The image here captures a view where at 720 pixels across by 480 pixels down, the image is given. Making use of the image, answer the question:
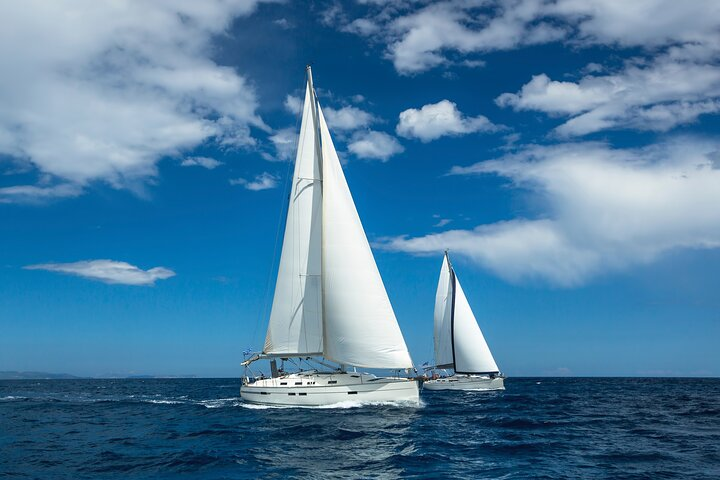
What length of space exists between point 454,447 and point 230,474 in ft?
33.6

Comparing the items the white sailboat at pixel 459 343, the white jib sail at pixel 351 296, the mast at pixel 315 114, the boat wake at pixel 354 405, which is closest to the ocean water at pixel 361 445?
the boat wake at pixel 354 405

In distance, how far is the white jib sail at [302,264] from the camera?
4072cm

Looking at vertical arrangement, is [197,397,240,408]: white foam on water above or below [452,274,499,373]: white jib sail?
below

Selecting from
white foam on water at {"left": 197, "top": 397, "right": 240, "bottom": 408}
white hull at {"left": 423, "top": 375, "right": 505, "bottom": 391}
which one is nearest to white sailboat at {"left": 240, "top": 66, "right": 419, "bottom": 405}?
white foam on water at {"left": 197, "top": 397, "right": 240, "bottom": 408}

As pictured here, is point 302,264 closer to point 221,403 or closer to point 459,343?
point 221,403

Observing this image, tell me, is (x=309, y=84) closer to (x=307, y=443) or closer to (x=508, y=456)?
(x=307, y=443)

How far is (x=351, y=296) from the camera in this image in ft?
125

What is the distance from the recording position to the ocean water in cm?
1972

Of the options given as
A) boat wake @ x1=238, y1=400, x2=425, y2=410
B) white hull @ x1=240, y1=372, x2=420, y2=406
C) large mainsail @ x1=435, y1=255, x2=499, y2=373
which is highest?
large mainsail @ x1=435, y1=255, x2=499, y2=373

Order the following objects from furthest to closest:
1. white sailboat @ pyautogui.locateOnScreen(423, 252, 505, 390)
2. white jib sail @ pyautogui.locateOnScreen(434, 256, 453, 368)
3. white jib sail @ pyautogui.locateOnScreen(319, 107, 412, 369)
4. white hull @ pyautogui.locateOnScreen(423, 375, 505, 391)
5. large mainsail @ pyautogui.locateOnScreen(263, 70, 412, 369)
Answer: white jib sail @ pyautogui.locateOnScreen(434, 256, 453, 368), white sailboat @ pyautogui.locateOnScreen(423, 252, 505, 390), white hull @ pyautogui.locateOnScreen(423, 375, 505, 391), large mainsail @ pyautogui.locateOnScreen(263, 70, 412, 369), white jib sail @ pyautogui.locateOnScreen(319, 107, 412, 369)

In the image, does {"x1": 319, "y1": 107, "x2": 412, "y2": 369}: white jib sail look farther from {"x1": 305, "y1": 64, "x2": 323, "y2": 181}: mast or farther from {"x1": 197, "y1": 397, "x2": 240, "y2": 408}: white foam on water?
{"x1": 197, "y1": 397, "x2": 240, "y2": 408}: white foam on water

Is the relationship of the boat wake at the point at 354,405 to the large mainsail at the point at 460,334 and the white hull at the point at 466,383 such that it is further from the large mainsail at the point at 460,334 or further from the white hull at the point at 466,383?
the large mainsail at the point at 460,334

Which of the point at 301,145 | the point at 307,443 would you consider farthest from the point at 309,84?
the point at 307,443

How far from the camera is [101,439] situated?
1097 inches
